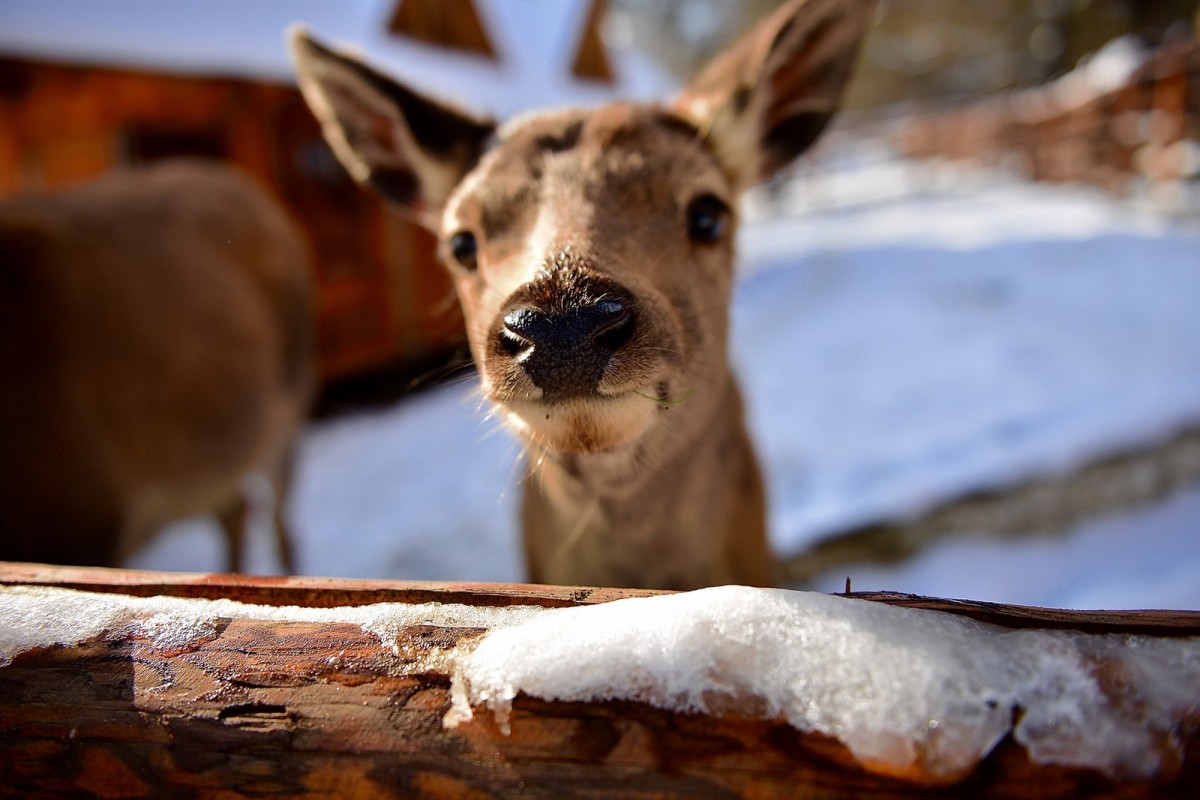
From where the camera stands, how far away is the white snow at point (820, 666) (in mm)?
820

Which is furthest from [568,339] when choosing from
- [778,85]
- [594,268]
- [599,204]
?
[778,85]

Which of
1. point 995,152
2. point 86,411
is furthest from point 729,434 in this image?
point 995,152

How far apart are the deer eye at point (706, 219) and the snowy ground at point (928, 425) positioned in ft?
3.29

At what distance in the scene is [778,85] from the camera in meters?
2.92

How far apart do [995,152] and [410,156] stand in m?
20.8

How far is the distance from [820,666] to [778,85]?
2.64m

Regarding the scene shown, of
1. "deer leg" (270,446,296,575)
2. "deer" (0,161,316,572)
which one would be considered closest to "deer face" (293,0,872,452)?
"deer" (0,161,316,572)

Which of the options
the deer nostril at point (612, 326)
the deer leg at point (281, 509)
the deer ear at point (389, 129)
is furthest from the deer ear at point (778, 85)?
the deer leg at point (281, 509)

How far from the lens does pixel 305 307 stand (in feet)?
17.6

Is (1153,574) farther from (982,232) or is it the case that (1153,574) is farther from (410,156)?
(982,232)

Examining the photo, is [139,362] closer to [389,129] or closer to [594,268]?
[389,129]

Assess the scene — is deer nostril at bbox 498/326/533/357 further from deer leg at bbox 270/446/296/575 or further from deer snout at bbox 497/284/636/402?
deer leg at bbox 270/446/296/575

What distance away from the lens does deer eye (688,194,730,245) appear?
7.71 ft

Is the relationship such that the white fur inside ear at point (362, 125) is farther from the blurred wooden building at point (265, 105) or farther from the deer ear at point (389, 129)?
the blurred wooden building at point (265, 105)
